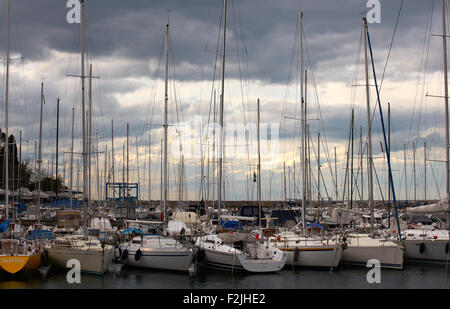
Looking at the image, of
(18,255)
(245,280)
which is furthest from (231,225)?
(18,255)

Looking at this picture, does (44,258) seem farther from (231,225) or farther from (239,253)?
(231,225)

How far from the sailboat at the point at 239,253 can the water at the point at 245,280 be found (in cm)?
53

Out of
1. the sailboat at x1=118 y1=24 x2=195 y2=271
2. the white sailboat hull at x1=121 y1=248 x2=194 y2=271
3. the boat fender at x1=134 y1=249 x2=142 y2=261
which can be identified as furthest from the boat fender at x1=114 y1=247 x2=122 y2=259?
the boat fender at x1=134 y1=249 x2=142 y2=261

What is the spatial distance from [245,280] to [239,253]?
2.05 metres

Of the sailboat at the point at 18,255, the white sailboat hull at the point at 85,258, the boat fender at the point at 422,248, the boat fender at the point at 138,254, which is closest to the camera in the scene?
the sailboat at the point at 18,255

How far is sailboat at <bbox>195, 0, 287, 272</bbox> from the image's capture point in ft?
103

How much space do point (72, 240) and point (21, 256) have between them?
5107mm

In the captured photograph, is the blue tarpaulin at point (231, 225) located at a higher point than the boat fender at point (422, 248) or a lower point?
higher

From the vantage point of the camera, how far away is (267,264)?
1240 inches

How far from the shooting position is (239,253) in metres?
31.3

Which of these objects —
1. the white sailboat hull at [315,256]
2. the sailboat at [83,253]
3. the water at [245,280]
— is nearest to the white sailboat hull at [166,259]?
the water at [245,280]

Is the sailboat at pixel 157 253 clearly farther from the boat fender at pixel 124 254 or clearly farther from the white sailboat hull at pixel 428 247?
the white sailboat hull at pixel 428 247

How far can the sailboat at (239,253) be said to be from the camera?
31.4 metres
